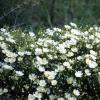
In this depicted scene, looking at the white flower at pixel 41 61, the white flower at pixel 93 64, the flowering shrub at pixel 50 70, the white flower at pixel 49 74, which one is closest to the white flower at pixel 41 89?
the flowering shrub at pixel 50 70

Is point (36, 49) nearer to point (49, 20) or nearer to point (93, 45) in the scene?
point (93, 45)

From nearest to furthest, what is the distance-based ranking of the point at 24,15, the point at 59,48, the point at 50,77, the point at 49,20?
1. the point at 50,77
2. the point at 59,48
3. the point at 24,15
4. the point at 49,20

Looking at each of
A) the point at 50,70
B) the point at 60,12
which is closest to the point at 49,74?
the point at 50,70

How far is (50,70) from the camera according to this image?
383cm

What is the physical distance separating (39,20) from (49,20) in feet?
1.29

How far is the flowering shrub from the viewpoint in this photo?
3.73 metres

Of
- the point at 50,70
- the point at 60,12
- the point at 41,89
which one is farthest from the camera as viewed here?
the point at 60,12

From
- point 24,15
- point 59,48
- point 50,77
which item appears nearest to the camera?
point 50,77

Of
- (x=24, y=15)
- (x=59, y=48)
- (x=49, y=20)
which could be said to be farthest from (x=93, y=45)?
(x=49, y=20)

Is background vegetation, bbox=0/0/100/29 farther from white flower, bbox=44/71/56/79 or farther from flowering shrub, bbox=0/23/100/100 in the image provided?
white flower, bbox=44/71/56/79

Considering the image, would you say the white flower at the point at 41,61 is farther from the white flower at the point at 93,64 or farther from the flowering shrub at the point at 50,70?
the white flower at the point at 93,64

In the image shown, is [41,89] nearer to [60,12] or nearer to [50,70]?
[50,70]

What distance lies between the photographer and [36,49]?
3.91m

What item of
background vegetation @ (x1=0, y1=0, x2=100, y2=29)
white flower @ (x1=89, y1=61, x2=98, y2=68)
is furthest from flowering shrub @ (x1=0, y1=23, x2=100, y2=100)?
background vegetation @ (x1=0, y1=0, x2=100, y2=29)
